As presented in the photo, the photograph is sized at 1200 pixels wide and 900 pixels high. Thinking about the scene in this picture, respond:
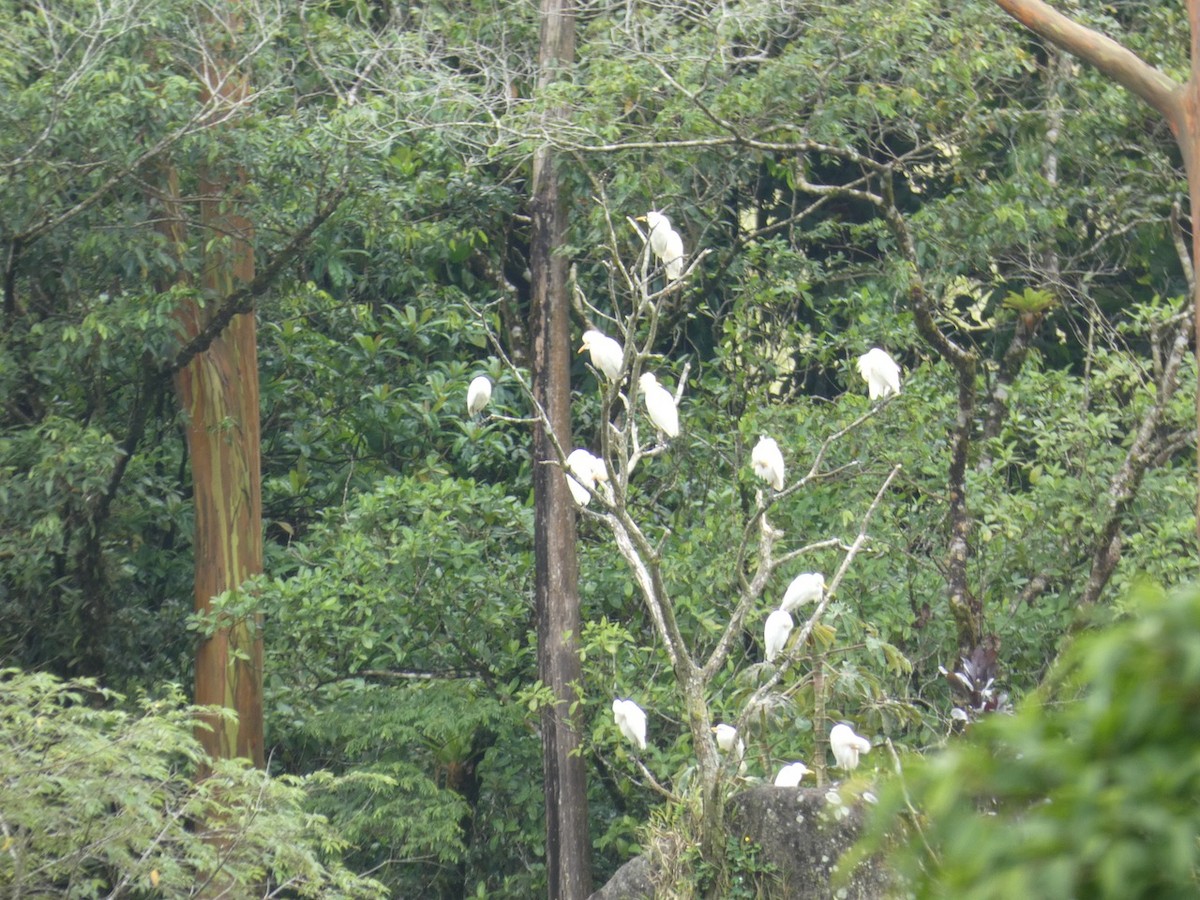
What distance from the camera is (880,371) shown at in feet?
18.2

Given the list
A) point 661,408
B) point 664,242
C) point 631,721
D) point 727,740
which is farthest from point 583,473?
point 727,740

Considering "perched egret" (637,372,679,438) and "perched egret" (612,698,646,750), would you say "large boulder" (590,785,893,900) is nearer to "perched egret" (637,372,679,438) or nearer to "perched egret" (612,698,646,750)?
"perched egret" (612,698,646,750)

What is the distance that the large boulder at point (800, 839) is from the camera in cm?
438

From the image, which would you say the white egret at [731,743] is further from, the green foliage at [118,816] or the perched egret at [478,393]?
the perched egret at [478,393]

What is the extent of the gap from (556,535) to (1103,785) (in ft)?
19.0

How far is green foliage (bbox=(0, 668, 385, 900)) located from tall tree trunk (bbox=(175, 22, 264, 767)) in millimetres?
2089

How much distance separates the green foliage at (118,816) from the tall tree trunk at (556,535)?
159 centimetres

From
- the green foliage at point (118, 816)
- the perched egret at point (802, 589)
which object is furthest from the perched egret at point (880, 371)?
the green foliage at point (118, 816)

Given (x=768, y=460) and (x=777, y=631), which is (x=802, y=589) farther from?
(x=768, y=460)

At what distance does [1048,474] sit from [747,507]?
1547 mm

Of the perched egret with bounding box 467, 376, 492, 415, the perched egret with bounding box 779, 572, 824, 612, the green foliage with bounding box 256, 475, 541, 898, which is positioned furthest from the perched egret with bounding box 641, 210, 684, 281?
the green foliage with bounding box 256, 475, 541, 898

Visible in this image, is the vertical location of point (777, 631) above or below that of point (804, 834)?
above

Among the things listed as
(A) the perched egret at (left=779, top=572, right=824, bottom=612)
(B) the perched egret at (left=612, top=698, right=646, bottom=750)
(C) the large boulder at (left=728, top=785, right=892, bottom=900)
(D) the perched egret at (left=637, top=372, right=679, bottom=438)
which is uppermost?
(D) the perched egret at (left=637, top=372, right=679, bottom=438)

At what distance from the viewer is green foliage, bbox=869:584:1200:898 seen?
0.90 metres
